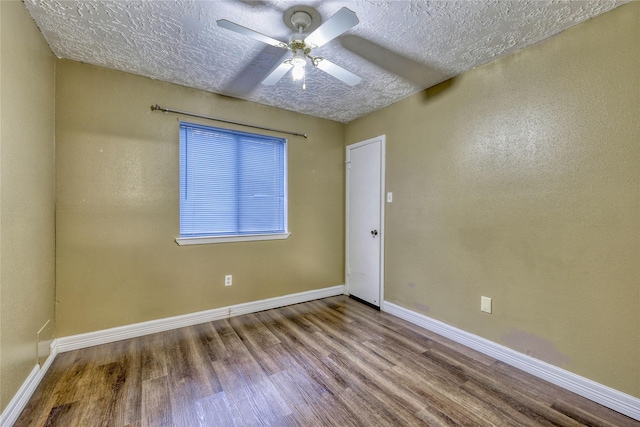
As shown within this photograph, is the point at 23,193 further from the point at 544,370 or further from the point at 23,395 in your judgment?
the point at 544,370

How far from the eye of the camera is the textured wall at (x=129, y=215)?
2.25 meters

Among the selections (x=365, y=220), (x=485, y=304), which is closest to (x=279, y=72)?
(x=365, y=220)

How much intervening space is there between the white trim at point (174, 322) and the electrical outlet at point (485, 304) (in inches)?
73.8

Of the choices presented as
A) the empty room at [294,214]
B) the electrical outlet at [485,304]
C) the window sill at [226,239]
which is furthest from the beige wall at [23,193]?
the electrical outlet at [485,304]

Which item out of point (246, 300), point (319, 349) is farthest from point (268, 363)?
point (246, 300)

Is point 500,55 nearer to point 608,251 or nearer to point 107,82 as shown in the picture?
point 608,251

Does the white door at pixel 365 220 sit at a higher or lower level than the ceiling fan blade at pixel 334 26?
lower

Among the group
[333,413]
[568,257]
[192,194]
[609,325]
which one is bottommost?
[333,413]

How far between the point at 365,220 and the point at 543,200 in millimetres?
1827

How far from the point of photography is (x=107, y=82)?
2377 mm

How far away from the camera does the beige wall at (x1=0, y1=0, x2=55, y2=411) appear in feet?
4.73

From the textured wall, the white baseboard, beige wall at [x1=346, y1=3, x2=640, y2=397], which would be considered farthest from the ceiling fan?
the white baseboard

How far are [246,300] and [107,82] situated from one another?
244 cm

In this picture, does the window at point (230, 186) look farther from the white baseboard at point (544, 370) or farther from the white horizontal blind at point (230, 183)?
the white baseboard at point (544, 370)
